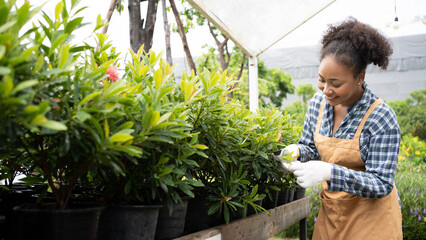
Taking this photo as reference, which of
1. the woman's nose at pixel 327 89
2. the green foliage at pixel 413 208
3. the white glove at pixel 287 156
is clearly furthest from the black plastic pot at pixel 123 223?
the green foliage at pixel 413 208

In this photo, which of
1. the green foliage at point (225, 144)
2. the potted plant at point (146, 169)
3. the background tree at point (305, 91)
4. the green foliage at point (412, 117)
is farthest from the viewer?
the background tree at point (305, 91)

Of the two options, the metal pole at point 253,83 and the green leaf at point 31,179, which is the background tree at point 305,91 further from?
the green leaf at point 31,179

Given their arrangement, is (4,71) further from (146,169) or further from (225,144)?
(225,144)

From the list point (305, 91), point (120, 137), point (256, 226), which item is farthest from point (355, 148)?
point (305, 91)

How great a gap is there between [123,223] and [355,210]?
1173 mm

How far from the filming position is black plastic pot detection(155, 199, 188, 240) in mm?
1264

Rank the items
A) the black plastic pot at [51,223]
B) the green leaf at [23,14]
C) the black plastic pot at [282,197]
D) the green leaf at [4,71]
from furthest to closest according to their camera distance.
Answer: the black plastic pot at [282,197] → the black plastic pot at [51,223] → the green leaf at [23,14] → the green leaf at [4,71]

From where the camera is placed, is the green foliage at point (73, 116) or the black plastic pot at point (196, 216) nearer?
the green foliage at point (73, 116)

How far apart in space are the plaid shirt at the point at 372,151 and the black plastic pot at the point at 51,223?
1101 mm

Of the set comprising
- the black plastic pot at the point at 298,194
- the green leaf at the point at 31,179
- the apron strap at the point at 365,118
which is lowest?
the black plastic pot at the point at 298,194

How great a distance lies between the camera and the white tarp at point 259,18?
9.63ft

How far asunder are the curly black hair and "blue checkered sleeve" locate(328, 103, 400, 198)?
0.82 feet

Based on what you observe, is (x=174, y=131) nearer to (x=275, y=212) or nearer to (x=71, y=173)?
(x=71, y=173)

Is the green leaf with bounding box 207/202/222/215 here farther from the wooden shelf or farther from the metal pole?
the metal pole
